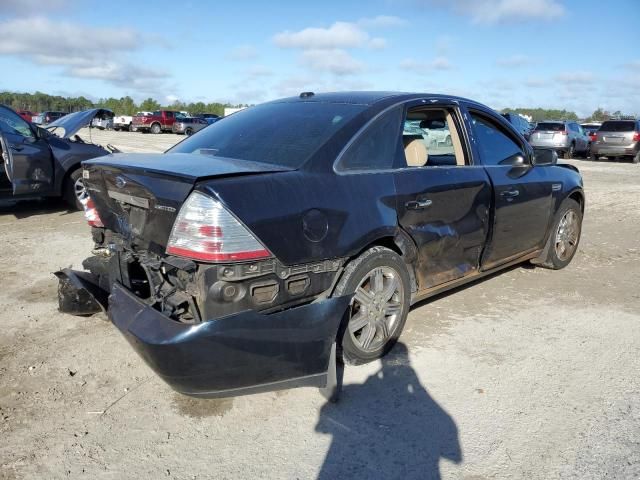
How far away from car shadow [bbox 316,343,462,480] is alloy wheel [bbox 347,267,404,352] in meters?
0.24

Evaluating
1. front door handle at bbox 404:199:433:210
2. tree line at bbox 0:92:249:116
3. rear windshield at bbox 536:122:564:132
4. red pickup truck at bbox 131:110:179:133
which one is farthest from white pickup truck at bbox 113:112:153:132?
front door handle at bbox 404:199:433:210

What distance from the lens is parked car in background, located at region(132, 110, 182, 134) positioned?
37.8 meters

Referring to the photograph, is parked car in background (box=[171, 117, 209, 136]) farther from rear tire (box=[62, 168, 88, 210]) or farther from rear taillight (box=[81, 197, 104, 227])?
rear taillight (box=[81, 197, 104, 227])

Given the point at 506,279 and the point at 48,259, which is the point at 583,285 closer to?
the point at 506,279

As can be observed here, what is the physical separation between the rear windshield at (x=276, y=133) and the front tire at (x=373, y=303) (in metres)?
0.73

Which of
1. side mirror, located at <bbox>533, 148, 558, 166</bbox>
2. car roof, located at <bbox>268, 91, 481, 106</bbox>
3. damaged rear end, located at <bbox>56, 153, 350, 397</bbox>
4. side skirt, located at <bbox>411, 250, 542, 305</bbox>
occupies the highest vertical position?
car roof, located at <bbox>268, 91, 481, 106</bbox>

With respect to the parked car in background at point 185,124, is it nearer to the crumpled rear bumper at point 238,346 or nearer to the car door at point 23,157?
the car door at point 23,157

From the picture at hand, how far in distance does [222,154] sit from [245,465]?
184 centimetres

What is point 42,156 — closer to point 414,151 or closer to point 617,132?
point 414,151

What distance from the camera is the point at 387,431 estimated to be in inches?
105

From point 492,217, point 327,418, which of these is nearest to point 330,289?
point 327,418

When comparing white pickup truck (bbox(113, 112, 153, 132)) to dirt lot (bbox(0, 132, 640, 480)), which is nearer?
dirt lot (bbox(0, 132, 640, 480))

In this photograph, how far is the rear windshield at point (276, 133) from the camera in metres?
3.05

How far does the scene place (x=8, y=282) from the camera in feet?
15.7
